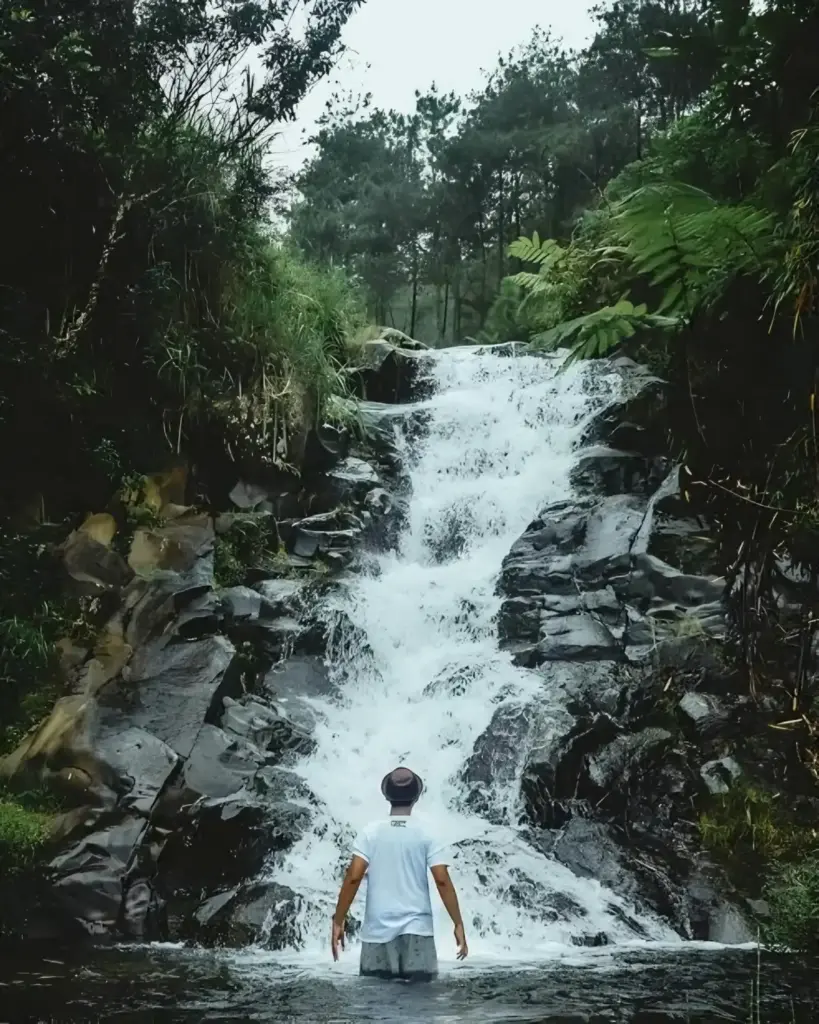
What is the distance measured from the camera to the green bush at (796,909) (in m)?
7.25

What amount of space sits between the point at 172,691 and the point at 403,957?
5.28m

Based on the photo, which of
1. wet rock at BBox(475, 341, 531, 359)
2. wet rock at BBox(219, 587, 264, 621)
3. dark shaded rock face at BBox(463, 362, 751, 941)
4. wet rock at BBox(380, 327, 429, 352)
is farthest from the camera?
wet rock at BBox(475, 341, 531, 359)

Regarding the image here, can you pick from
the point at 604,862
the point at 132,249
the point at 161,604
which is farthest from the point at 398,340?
the point at 604,862

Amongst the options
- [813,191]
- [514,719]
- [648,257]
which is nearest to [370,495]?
[514,719]

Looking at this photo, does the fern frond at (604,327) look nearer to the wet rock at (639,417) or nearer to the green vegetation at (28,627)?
the wet rock at (639,417)

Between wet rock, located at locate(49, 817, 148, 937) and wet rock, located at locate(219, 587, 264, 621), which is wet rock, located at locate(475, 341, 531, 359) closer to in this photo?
wet rock, located at locate(219, 587, 264, 621)

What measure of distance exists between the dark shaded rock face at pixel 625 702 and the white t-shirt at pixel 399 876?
12.3 ft

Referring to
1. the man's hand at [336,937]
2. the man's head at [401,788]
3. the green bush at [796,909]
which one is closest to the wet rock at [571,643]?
the green bush at [796,909]

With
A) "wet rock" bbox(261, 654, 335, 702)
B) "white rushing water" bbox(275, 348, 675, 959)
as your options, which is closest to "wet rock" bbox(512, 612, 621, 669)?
"white rushing water" bbox(275, 348, 675, 959)

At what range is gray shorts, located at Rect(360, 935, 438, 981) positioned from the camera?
16.0ft

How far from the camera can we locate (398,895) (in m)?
4.85

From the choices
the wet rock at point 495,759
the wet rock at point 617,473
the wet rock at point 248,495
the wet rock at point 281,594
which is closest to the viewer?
the wet rock at point 495,759

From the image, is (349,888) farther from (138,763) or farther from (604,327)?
(604,327)

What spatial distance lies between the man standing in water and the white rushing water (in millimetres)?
1717
